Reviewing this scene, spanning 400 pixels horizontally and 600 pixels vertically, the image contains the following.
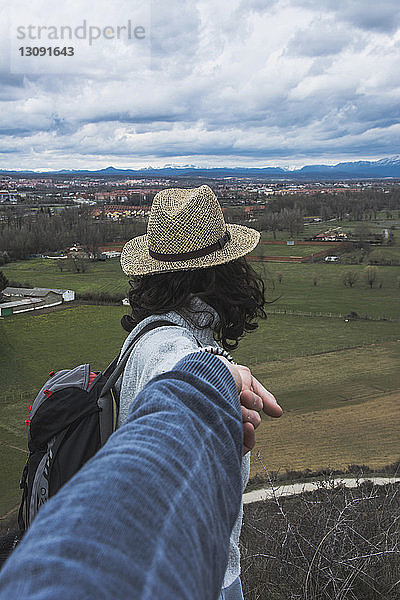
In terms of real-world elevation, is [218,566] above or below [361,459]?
above

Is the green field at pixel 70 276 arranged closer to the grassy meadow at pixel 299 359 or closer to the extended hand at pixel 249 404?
the grassy meadow at pixel 299 359

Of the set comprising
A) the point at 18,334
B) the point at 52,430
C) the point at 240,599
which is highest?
the point at 52,430

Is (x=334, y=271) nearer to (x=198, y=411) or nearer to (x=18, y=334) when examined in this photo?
(x=18, y=334)

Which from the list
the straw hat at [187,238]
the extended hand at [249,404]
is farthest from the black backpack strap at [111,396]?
the extended hand at [249,404]

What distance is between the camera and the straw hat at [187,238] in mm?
1858

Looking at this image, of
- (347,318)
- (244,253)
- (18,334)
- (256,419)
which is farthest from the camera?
(347,318)

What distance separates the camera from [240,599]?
68.2 inches

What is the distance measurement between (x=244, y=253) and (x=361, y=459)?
16173mm

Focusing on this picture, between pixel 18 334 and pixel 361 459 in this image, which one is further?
pixel 18 334

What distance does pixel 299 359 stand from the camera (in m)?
27.7

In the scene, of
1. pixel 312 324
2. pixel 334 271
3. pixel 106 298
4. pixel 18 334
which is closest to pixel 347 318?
pixel 312 324

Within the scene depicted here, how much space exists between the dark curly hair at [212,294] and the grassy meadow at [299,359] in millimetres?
6532

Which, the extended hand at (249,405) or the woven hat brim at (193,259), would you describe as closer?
the extended hand at (249,405)

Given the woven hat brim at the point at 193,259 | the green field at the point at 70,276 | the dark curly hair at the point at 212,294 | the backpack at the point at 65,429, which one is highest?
the woven hat brim at the point at 193,259
